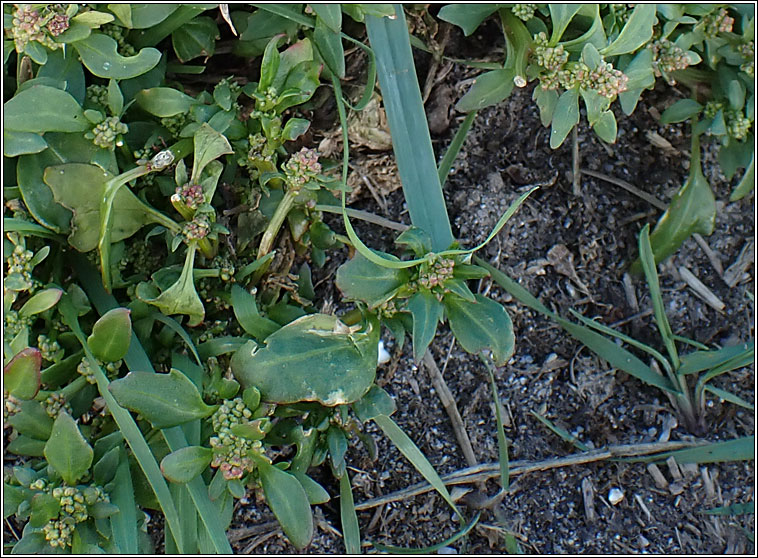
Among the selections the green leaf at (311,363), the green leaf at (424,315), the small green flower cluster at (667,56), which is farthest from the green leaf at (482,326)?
the small green flower cluster at (667,56)

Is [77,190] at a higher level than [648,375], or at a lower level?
higher

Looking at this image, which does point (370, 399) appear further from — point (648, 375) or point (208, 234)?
point (648, 375)

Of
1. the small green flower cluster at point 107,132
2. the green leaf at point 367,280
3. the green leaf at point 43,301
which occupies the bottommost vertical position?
the green leaf at point 367,280

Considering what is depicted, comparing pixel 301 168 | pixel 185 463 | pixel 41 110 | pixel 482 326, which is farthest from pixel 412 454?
pixel 41 110

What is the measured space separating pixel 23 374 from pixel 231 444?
1.22 ft

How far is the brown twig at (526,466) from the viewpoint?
1.69 m

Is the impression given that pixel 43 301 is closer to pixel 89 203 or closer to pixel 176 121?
pixel 89 203

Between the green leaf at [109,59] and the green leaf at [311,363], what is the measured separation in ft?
1.73

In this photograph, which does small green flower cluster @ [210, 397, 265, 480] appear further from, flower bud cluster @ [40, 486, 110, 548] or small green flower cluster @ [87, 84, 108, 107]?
small green flower cluster @ [87, 84, 108, 107]

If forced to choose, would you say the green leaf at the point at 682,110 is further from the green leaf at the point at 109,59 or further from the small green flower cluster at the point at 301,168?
the green leaf at the point at 109,59

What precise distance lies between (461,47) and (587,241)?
568mm

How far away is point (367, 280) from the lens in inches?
51.7

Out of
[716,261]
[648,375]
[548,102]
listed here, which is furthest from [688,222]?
[548,102]

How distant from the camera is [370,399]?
1.39 m
